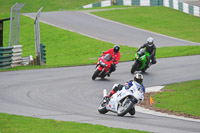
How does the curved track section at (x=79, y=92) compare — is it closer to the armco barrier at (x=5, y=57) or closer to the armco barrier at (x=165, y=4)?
the armco barrier at (x=5, y=57)

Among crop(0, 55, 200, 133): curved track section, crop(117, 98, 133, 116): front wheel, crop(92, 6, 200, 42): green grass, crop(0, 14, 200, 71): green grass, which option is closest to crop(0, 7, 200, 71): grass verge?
crop(0, 14, 200, 71): green grass

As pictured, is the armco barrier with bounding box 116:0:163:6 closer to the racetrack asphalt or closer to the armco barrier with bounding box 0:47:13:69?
the racetrack asphalt

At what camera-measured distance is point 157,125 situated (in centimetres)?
1107

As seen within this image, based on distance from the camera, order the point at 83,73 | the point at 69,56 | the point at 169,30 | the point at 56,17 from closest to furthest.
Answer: the point at 83,73 < the point at 69,56 < the point at 169,30 < the point at 56,17

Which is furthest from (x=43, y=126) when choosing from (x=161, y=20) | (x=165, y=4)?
(x=165, y=4)

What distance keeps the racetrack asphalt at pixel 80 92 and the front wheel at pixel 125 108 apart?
0.57 ft

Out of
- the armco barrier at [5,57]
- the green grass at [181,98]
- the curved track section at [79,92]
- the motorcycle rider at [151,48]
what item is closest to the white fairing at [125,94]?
the curved track section at [79,92]

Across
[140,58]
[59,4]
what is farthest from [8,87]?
[59,4]

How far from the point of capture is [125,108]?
12203 millimetres

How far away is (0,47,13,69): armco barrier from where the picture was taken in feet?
74.9

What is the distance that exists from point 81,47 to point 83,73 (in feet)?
39.7

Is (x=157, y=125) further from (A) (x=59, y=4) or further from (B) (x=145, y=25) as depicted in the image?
(A) (x=59, y=4)

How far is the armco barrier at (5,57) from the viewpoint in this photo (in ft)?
74.9

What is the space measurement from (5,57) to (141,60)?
23.5ft
